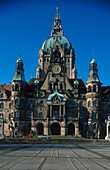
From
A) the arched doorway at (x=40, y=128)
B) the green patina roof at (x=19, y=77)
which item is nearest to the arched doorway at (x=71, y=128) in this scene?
the arched doorway at (x=40, y=128)

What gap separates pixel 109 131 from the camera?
6775cm

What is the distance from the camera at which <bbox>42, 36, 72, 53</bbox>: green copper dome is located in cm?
10311

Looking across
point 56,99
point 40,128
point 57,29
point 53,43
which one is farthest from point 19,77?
point 57,29

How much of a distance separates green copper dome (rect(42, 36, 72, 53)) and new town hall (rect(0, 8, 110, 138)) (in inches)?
725

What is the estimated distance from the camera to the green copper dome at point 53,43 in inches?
4059

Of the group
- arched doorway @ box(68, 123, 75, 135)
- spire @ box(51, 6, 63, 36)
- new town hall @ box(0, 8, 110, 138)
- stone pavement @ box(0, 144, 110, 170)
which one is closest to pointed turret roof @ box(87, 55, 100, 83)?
new town hall @ box(0, 8, 110, 138)

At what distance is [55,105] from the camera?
7806cm

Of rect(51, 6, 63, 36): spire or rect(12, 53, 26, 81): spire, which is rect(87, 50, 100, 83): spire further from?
rect(51, 6, 63, 36): spire

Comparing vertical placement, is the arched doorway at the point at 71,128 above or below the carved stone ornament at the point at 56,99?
below

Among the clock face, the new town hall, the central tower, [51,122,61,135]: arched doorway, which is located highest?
the central tower

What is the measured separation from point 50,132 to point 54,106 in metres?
8.79

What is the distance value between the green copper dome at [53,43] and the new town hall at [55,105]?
18406 millimetres

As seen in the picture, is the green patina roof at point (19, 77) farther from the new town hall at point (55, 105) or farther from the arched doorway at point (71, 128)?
the arched doorway at point (71, 128)

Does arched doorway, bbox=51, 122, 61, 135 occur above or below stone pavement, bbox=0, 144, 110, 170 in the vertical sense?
below
